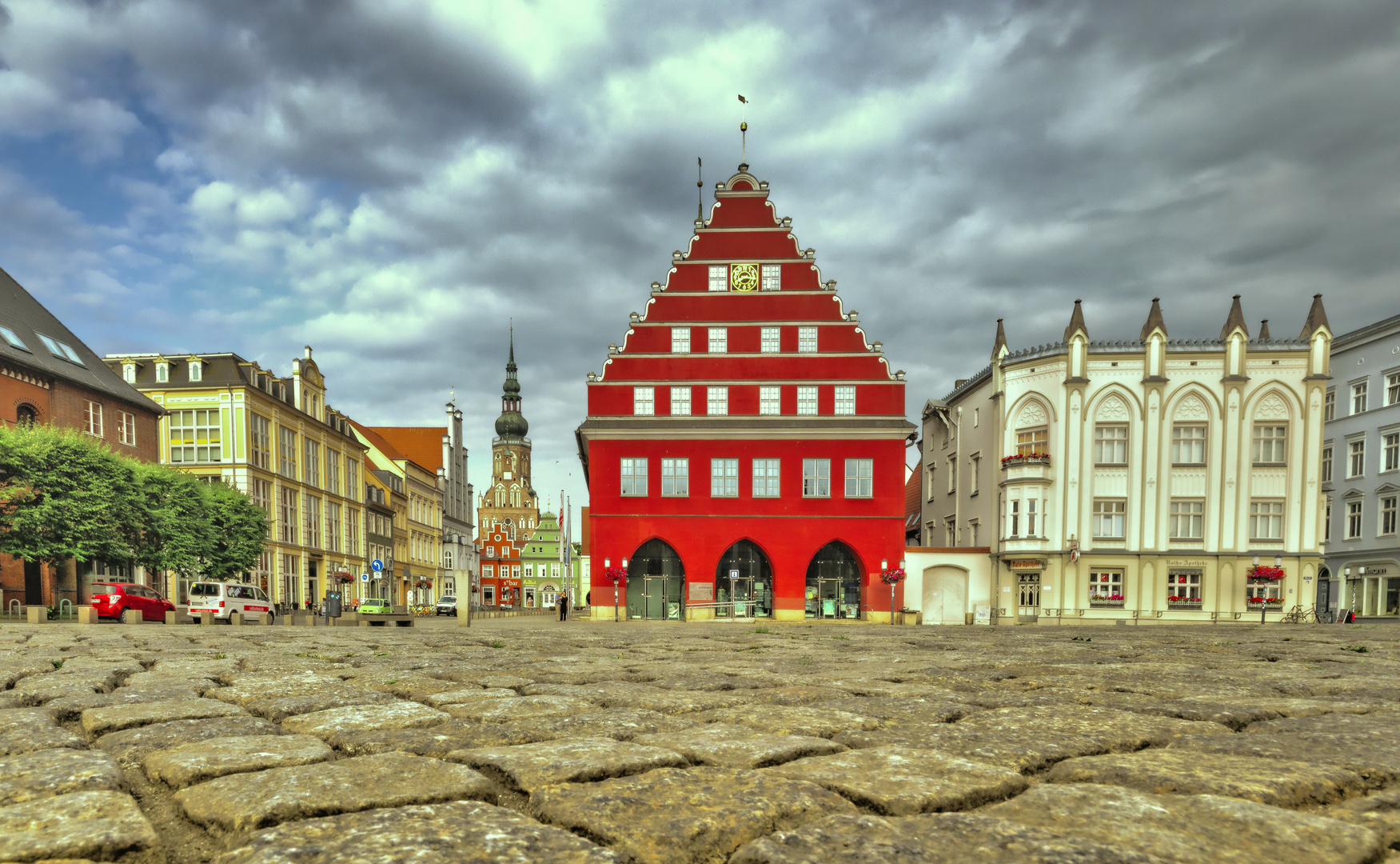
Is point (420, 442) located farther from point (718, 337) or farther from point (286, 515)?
point (718, 337)

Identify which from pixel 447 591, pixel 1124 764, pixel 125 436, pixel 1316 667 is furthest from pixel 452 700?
pixel 447 591

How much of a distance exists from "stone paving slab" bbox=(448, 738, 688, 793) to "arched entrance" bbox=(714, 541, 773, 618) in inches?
1285

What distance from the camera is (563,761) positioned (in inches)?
110

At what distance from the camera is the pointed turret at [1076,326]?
35125mm

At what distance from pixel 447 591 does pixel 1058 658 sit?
82819 mm

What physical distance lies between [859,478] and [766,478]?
3882 mm

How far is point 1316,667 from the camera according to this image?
24.7 ft

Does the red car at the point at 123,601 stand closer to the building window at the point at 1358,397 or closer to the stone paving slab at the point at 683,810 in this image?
the stone paving slab at the point at 683,810

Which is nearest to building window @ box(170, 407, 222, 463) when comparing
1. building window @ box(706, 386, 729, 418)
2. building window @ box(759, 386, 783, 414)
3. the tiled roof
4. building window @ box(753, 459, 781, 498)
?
the tiled roof

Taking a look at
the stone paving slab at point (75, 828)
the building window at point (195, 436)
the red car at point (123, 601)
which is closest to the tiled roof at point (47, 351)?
the building window at point (195, 436)

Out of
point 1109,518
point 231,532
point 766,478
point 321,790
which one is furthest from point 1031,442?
point 321,790

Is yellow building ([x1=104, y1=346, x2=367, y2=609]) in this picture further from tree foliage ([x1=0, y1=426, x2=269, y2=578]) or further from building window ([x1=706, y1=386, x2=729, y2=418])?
building window ([x1=706, y1=386, x2=729, y2=418])

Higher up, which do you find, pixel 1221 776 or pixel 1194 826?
pixel 1194 826

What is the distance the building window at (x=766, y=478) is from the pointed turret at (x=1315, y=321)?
22.8 meters
